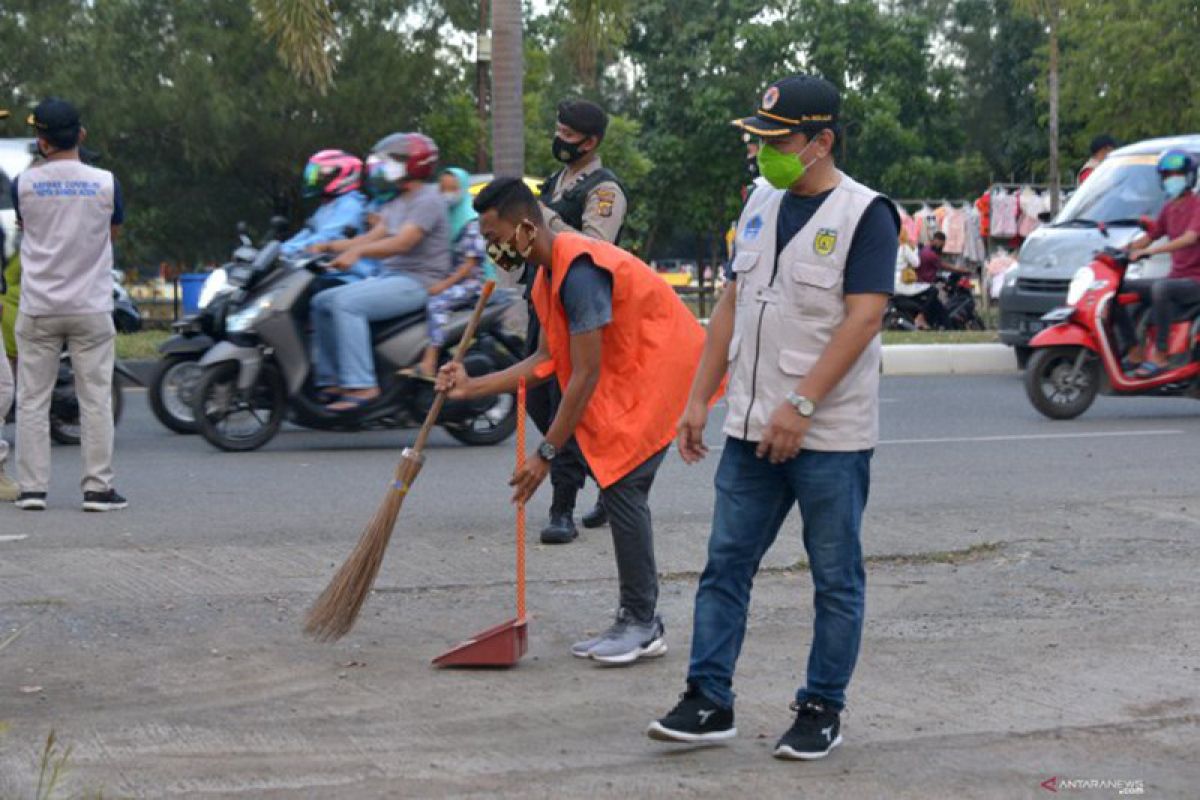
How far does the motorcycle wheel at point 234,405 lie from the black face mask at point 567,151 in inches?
156

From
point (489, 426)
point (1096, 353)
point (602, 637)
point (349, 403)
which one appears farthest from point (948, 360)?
point (602, 637)

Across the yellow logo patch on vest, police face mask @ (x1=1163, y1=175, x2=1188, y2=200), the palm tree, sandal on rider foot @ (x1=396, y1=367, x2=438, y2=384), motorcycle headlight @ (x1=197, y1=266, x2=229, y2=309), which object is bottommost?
sandal on rider foot @ (x1=396, y1=367, x2=438, y2=384)

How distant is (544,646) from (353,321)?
5.30 m

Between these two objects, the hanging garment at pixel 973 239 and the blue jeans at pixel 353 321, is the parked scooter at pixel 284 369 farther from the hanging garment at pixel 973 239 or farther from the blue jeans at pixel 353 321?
the hanging garment at pixel 973 239

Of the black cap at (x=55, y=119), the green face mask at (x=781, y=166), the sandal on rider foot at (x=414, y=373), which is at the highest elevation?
the black cap at (x=55, y=119)

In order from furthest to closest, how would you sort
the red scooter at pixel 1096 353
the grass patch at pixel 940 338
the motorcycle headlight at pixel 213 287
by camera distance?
the grass patch at pixel 940 338, the red scooter at pixel 1096 353, the motorcycle headlight at pixel 213 287

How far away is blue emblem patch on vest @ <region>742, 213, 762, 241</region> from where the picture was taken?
5078mm

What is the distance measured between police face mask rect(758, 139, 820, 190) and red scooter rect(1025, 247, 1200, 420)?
9.10 m

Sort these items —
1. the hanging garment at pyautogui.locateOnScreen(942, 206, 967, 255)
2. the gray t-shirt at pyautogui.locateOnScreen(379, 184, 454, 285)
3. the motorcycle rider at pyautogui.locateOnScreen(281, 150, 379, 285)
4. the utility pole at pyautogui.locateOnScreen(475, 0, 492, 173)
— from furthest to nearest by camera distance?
1. the hanging garment at pyautogui.locateOnScreen(942, 206, 967, 255)
2. the utility pole at pyautogui.locateOnScreen(475, 0, 492, 173)
3. the motorcycle rider at pyautogui.locateOnScreen(281, 150, 379, 285)
4. the gray t-shirt at pyautogui.locateOnScreen(379, 184, 454, 285)

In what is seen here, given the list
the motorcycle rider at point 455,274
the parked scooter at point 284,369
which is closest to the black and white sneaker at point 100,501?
the parked scooter at point 284,369

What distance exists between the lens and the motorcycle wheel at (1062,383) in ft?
45.1

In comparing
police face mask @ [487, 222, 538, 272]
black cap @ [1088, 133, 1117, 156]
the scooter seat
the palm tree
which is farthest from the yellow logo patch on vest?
black cap @ [1088, 133, 1117, 156]

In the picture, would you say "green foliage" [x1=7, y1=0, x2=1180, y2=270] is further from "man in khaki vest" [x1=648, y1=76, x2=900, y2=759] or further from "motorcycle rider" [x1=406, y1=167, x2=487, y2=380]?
"man in khaki vest" [x1=648, y1=76, x2=900, y2=759]

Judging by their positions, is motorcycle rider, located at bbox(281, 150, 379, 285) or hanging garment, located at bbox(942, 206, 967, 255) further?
hanging garment, located at bbox(942, 206, 967, 255)
